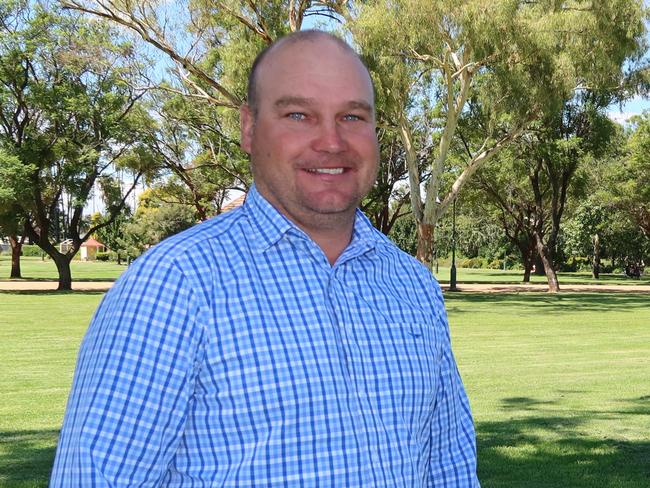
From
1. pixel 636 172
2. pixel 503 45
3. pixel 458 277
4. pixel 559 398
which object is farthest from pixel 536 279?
pixel 559 398

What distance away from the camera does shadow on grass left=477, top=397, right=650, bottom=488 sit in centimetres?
606

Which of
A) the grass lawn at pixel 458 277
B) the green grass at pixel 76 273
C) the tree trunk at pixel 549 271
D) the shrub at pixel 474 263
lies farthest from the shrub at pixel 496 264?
the tree trunk at pixel 549 271

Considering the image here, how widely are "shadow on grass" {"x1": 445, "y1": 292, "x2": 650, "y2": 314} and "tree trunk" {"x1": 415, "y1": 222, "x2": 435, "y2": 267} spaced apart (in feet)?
6.39

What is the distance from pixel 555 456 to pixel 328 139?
5.65 m

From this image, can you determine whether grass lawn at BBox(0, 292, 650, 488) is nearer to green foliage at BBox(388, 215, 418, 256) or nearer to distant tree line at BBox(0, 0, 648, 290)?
distant tree line at BBox(0, 0, 648, 290)

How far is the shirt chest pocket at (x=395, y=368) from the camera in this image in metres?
1.79

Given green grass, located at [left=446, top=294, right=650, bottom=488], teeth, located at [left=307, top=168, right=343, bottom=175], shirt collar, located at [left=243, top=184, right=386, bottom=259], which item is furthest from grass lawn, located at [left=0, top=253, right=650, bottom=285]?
teeth, located at [left=307, top=168, right=343, bottom=175]

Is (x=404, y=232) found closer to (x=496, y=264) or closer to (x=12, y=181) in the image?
(x=496, y=264)

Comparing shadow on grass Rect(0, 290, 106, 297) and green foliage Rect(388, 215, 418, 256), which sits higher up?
green foliage Rect(388, 215, 418, 256)

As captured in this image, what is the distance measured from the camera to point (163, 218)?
2699 inches

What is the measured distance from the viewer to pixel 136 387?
158 cm

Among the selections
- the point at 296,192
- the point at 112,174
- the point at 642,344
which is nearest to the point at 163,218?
the point at 112,174

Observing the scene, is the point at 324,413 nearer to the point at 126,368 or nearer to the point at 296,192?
the point at 126,368

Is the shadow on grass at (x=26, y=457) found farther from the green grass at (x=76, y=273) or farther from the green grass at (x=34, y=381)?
the green grass at (x=76, y=273)
